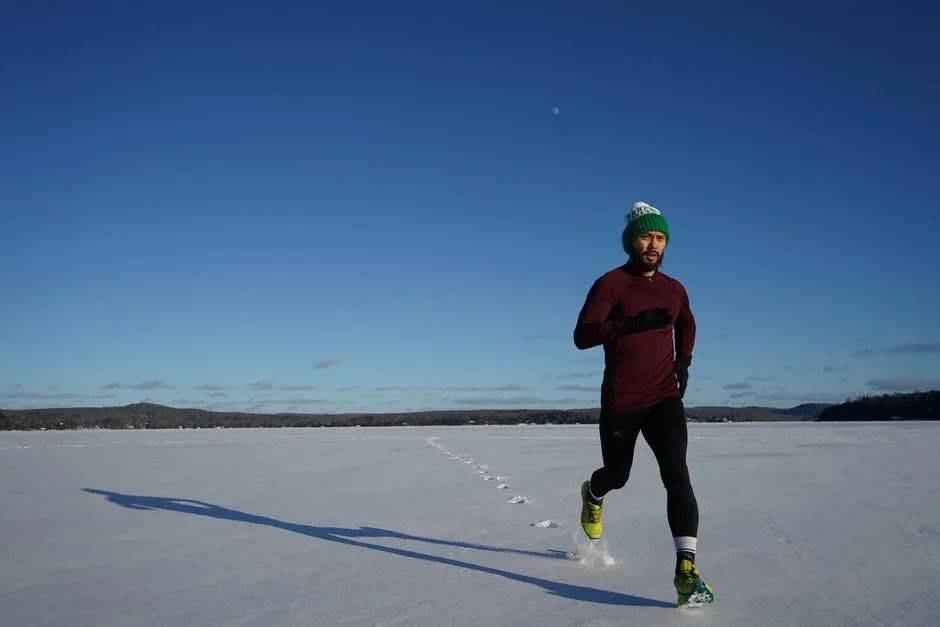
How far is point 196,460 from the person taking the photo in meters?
11.3

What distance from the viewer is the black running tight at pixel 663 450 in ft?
10.3

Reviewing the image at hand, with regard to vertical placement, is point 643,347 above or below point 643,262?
below

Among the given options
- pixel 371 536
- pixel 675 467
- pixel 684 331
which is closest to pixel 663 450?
pixel 675 467

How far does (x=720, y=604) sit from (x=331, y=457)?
939cm

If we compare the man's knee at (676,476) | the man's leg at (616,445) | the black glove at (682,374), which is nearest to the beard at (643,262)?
the black glove at (682,374)

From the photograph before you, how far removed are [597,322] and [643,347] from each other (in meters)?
0.26

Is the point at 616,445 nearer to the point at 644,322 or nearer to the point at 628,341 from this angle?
the point at 628,341

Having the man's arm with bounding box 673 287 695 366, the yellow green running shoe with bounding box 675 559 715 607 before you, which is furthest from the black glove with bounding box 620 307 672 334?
the yellow green running shoe with bounding box 675 559 715 607

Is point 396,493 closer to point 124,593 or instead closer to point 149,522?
point 149,522

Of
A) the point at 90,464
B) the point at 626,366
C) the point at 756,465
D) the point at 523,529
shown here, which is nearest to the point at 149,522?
the point at 523,529

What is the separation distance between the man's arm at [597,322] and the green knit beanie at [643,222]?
1.04 feet

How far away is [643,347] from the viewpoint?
3.40 m

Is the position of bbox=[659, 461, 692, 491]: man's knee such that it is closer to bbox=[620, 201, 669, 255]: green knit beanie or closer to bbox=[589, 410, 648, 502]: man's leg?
bbox=[589, 410, 648, 502]: man's leg

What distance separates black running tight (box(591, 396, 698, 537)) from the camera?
3125 millimetres
